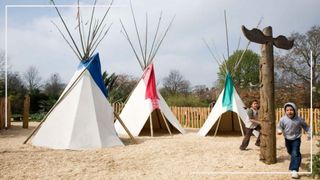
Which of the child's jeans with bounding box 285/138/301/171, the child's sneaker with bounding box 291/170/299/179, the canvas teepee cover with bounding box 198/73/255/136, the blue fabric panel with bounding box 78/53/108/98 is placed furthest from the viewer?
the canvas teepee cover with bounding box 198/73/255/136

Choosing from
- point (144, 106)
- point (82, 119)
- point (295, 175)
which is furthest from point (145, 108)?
point (295, 175)

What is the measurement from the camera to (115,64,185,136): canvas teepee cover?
462 inches

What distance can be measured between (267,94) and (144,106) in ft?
19.1

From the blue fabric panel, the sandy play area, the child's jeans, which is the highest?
the blue fabric panel

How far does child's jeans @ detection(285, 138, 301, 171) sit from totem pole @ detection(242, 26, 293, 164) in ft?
1.64

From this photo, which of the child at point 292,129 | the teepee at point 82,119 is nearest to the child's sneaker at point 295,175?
the child at point 292,129

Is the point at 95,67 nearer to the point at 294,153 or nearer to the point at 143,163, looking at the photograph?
the point at 143,163

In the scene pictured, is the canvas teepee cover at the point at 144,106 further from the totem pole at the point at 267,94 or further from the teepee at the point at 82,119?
the totem pole at the point at 267,94

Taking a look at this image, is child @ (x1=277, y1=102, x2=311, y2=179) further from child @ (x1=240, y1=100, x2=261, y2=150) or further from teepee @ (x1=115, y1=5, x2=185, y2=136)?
teepee @ (x1=115, y1=5, x2=185, y2=136)

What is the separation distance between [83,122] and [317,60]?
14418 mm

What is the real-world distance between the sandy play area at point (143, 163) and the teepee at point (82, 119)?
40 centimetres

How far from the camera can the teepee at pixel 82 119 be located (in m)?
8.48

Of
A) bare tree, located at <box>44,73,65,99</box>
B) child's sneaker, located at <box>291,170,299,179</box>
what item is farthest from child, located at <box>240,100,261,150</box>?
bare tree, located at <box>44,73,65,99</box>

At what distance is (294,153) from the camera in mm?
5883
